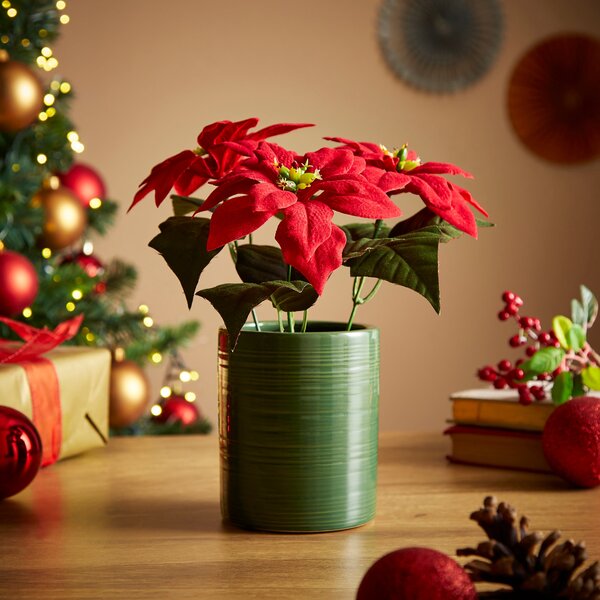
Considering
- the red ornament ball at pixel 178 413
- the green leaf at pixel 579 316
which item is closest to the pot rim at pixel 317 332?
the green leaf at pixel 579 316

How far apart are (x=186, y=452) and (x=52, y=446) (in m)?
→ 0.16

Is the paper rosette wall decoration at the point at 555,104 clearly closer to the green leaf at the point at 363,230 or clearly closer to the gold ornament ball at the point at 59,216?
the gold ornament ball at the point at 59,216

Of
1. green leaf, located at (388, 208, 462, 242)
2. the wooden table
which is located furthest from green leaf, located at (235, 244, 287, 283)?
the wooden table

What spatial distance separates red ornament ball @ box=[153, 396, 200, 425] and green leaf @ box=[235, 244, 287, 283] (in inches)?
65.6

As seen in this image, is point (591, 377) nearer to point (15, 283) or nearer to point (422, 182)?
point (422, 182)

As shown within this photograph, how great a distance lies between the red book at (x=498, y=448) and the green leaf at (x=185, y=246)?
440 millimetres

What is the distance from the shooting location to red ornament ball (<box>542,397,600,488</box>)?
0.89 m

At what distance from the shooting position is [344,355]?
2.44 feet

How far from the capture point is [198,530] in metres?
0.76

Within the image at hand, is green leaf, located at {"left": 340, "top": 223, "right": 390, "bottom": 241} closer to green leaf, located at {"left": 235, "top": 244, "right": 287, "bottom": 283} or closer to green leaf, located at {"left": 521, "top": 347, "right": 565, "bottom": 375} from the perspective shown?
green leaf, located at {"left": 235, "top": 244, "right": 287, "bottom": 283}

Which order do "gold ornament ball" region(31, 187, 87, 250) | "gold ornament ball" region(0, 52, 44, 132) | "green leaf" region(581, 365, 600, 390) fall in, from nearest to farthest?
1. "green leaf" region(581, 365, 600, 390)
2. "gold ornament ball" region(0, 52, 44, 132)
3. "gold ornament ball" region(31, 187, 87, 250)

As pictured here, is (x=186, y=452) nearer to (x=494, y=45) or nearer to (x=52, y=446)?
(x=52, y=446)

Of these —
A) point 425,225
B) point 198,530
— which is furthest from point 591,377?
point 198,530

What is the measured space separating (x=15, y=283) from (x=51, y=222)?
274 millimetres
